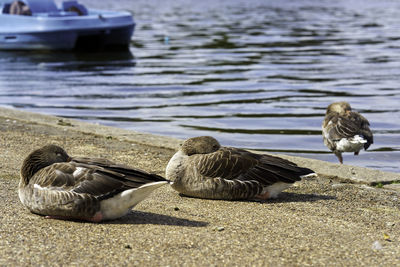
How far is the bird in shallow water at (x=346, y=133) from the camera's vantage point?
32.4 ft

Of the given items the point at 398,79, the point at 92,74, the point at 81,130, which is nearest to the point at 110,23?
the point at 92,74

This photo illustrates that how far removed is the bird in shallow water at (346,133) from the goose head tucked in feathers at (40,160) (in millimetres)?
4945

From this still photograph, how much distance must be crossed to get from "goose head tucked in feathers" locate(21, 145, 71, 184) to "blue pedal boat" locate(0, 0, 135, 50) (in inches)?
840

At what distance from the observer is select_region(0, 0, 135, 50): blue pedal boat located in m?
27.1

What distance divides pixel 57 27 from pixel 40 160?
21.7 meters

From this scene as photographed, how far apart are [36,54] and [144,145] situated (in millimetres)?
20512

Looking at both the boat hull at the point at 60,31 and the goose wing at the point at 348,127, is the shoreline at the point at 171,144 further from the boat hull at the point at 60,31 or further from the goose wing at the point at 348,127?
the boat hull at the point at 60,31

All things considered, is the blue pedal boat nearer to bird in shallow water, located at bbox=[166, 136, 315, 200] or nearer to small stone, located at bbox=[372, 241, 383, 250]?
bird in shallow water, located at bbox=[166, 136, 315, 200]

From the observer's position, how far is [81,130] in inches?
422

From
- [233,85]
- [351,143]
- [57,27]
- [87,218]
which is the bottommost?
[57,27]

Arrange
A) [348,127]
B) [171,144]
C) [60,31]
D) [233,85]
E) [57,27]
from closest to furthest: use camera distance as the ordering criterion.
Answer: [171,144] < [348,127] < [233,85] < [57,27] < [60,31]

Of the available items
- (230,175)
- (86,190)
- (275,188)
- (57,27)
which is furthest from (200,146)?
(57,27)

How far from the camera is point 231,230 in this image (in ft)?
19.1

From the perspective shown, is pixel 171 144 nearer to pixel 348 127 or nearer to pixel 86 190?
pixel 348 127
